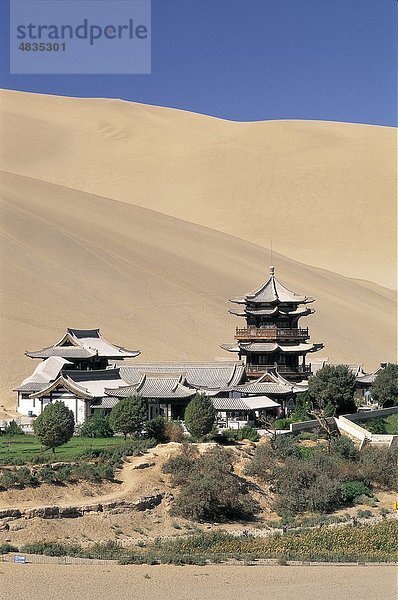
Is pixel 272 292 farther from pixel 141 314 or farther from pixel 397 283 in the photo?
pixel 397 283

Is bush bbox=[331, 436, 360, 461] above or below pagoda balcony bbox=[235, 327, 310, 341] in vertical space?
below

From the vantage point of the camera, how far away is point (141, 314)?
70812 millimetres

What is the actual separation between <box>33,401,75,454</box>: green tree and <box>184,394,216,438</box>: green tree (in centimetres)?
438

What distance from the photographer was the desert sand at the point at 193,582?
24.2 m

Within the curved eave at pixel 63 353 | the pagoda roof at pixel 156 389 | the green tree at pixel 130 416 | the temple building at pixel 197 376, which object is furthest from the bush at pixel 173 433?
the curved eave at pixel 63 353

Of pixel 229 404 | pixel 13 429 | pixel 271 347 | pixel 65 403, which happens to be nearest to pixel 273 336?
pixel 271 347

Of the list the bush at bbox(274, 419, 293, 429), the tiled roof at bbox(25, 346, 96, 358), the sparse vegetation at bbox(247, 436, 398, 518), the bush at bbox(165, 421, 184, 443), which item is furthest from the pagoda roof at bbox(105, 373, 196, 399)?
the sparse vegetation at bbox(247, 436, 398, 518)

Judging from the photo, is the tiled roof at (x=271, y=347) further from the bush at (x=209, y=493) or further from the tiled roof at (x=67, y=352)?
the bush at (x=209, y=493)

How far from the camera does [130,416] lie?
36.4 m

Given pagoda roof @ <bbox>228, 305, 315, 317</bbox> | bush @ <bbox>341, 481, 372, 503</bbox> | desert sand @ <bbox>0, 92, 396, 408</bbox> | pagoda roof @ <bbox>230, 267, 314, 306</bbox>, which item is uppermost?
desert sand @ <bbox>0, 92, 396, 408</bbox>

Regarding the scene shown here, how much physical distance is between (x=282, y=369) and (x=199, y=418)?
11477 mm

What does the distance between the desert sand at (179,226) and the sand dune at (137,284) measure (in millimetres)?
155

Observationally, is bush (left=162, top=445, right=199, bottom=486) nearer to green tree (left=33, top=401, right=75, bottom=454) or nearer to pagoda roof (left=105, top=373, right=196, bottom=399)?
green tree (left=33, top=401, right=75, bottom=454)

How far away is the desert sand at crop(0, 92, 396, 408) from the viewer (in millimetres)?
69312
